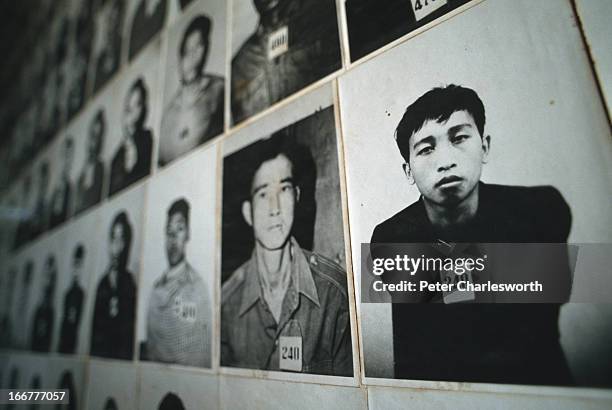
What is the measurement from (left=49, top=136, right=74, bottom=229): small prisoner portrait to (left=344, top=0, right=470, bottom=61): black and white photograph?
7.07 ft

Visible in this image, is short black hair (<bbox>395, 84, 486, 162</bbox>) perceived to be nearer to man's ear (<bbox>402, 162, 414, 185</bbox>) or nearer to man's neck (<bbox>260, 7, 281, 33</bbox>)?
man's ear (<bbox>402, 162, 414, 185</bbox>)

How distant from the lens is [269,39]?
1156 millimetres

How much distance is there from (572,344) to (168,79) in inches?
66.1

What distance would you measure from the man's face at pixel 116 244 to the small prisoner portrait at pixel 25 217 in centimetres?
170

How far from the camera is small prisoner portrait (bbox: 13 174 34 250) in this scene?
2973 millimetres

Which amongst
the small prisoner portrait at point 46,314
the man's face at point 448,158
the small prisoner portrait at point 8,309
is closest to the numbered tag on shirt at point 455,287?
the man's face at point 448,158

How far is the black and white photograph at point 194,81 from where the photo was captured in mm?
1329

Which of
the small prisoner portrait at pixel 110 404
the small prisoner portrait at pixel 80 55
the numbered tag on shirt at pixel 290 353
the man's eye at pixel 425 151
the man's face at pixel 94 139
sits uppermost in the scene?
the small prisoner portrait at pixel 80 55

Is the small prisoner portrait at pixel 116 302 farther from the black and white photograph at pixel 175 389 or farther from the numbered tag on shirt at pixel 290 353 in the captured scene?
the numbered tag on shirt at pixel 290 353

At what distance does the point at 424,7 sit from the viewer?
819mm

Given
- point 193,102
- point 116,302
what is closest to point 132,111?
point 193,102

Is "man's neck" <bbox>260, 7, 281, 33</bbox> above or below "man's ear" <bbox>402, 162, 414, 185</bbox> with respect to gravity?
above

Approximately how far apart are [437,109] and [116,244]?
1.56 metres

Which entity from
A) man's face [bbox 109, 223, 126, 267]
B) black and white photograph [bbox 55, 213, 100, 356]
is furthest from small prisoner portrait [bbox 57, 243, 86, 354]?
man's face [bbox 109, 223, 126, 267]
